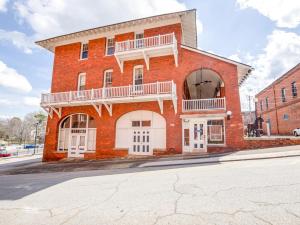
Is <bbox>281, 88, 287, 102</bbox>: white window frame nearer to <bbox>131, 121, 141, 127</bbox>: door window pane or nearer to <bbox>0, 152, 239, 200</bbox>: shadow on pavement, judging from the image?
<bbox>0, 152, 239, 200</bbox>: shadow on pavement

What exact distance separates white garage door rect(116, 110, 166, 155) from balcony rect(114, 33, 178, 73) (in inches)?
169

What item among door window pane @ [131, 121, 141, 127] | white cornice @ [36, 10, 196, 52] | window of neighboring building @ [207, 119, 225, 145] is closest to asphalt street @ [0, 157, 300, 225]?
door window pane @ [131, 121, 141, 127]

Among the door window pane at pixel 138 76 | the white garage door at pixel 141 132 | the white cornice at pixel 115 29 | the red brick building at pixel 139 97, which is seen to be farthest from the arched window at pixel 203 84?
the white cornice at pixel 115 29

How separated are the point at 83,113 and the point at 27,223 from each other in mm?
12864

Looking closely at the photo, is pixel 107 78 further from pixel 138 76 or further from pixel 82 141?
pixel 82 141

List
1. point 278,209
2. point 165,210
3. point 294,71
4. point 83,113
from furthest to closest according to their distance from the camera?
point 294,71 < point 83,113 < point 165,210 < point 278,209

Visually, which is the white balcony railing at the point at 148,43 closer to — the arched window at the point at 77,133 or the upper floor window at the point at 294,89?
the arched window at the point at 77,133

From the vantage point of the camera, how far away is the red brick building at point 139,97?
1354cm

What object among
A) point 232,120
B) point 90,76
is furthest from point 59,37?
point 232,120

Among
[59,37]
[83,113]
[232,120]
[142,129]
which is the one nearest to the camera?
[232,120]

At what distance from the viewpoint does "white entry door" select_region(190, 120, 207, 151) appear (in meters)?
13.6

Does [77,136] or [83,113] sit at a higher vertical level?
[83,113]

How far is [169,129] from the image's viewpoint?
537 inches

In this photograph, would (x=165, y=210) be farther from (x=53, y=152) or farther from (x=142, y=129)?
(x=53, y=152)
